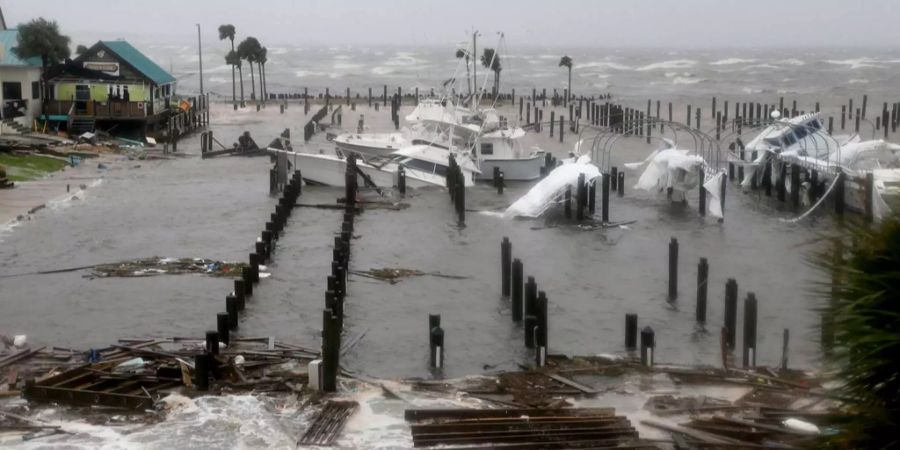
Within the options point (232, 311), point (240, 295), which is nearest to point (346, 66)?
point (240, 295)

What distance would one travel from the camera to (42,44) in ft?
174

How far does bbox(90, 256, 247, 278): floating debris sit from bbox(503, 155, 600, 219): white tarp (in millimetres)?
10612

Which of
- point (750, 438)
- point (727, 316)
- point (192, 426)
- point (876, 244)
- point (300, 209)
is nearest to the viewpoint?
point (876, 244)

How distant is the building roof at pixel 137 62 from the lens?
183 feet

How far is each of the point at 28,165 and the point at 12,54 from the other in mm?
12712

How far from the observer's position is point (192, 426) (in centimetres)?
1512

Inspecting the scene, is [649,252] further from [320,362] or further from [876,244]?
[876,244]

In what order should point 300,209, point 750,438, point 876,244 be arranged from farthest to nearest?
point 300,209 → point 750,438 → point 876,244

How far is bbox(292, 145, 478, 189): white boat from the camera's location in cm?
4041

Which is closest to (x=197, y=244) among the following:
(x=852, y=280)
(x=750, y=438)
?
(x=750, y=438)

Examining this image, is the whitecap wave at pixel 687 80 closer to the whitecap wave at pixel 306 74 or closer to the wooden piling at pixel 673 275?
the whitecap wave at pixel 306 74

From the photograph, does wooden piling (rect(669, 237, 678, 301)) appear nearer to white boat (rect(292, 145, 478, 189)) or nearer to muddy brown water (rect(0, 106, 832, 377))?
muddy brown water (rect(0, 106, 832, 377))

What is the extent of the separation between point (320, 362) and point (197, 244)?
14.0 meters

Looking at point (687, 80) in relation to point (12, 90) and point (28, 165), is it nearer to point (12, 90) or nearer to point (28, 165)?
point (12, 90)
